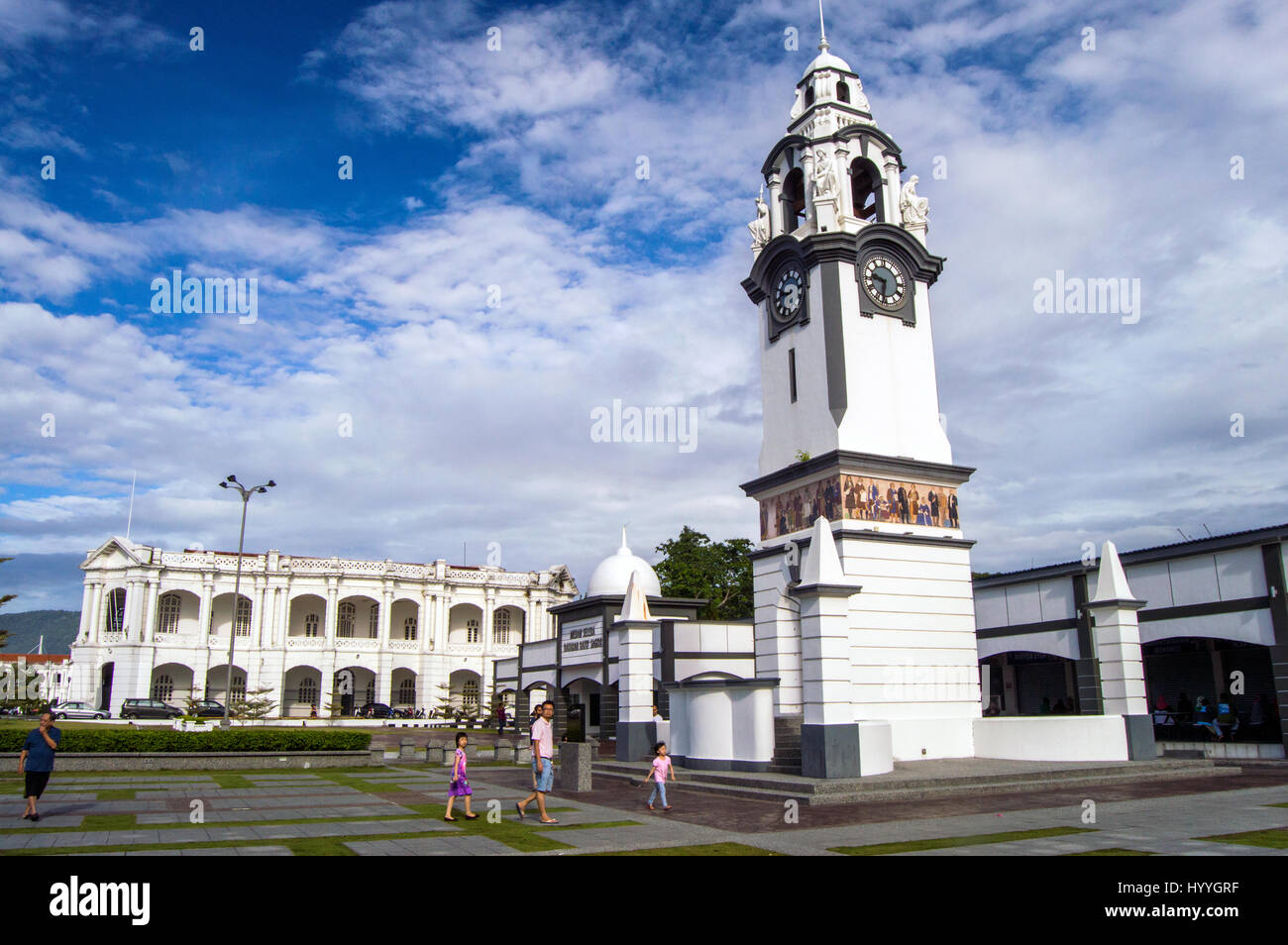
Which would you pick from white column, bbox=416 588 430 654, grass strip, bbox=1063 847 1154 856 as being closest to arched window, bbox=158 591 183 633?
white column, bbox=416 588 430 654

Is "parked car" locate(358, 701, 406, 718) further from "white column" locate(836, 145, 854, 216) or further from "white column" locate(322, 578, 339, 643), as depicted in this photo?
"white column" locate(836, 145, 854, 216)

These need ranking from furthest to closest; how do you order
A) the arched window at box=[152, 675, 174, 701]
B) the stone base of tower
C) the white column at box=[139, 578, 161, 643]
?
the arched window at box=[152, 675, 174, 701]
the white column at box=[139, 578, 161, 643]
the stone base of tower

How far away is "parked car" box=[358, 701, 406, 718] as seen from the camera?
60344 mm

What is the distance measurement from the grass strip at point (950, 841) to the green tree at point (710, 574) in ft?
135

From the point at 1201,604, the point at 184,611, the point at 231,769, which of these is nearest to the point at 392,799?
the point at 231,769

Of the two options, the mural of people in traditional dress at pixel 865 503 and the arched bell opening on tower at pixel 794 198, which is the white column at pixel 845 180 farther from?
the mural of people in traditional dress at pixel 865 503

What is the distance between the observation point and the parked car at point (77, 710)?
169ft

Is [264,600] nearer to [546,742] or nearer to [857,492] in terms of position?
[857,492]

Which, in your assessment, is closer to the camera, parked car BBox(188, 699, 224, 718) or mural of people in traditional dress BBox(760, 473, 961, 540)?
mural of people in traditional dress BBox(760, 473, 961, 540)

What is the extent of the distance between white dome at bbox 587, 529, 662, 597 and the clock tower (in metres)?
15.5

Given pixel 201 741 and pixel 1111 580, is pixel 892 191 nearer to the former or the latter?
pixel 1111 580

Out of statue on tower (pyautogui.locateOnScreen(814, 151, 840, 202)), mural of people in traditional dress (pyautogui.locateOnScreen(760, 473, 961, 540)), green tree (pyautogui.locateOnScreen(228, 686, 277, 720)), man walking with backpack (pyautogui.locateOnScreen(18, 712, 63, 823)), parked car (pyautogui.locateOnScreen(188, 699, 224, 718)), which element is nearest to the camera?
man walking with backpack (pyautogui.locateOnScreen(18, 712, 63, 823))

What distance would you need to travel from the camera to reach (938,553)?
25375 millimetres

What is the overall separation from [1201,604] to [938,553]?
7397 mm
